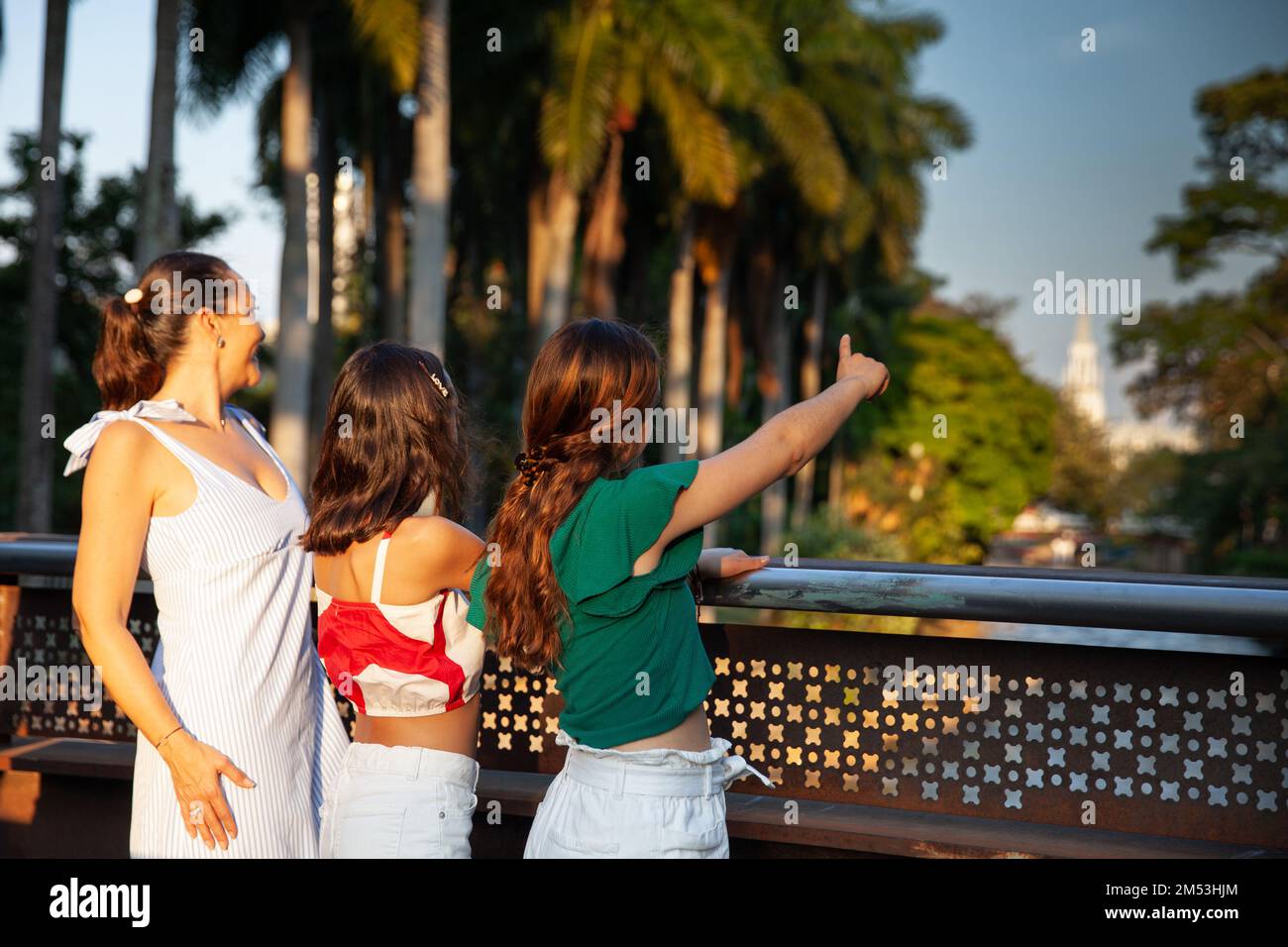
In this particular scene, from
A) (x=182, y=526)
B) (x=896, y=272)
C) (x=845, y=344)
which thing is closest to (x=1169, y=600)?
(x=845, y=344)

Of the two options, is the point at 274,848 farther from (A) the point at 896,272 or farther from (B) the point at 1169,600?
(A) the point at 896,272

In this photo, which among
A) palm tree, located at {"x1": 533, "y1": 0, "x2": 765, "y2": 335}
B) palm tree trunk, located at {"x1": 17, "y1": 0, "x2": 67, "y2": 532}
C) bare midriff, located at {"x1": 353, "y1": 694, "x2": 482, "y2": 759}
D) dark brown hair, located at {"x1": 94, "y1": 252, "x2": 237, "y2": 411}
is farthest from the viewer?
palm tree, located at {"x1": 533, "y1": 0, "x2": 765, "y2": 335}

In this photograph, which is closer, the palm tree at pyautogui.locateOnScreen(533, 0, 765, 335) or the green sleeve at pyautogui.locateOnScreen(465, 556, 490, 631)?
the green sleeve at pyautogui.locateOnScreen(465, 556, 490, 631)

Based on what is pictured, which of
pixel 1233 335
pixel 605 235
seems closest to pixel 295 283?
pixel 605 235

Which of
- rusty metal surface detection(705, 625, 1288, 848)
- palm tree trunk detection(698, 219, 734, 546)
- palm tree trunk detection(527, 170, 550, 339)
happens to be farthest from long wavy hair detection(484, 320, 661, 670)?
palm tree trunk detection(698, 219, 734, 546)

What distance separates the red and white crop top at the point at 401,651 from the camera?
2.64 m

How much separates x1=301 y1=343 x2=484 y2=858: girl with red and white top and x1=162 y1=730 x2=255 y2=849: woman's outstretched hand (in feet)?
0.67

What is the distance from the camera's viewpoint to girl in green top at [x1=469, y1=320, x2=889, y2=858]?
7.78 feet

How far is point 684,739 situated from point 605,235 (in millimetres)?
22780

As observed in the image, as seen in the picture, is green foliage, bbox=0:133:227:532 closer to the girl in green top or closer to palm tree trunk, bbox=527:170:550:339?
palm tree trunk, bbox=527:170:550:339

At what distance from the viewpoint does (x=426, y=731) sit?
8.84 feet

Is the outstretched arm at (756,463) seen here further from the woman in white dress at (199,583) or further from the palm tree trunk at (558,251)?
the palm tree trunk at (558,251)
